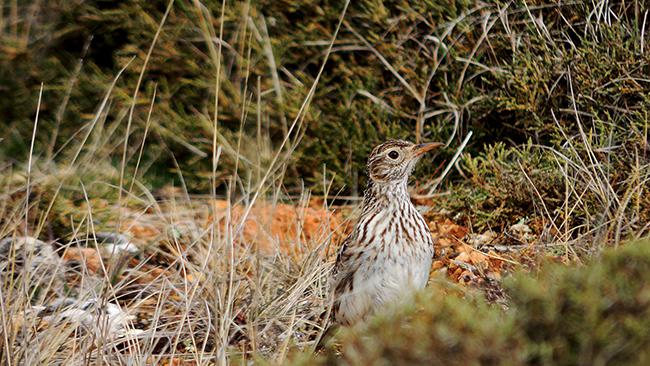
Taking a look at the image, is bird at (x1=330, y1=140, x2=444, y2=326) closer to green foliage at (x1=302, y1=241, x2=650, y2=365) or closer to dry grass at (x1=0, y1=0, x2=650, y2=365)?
dry grass at (x1=0, y1=0, x2=650, y2=365)

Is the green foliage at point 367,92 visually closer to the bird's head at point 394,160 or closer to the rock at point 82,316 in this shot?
the bird's head at point 394,160

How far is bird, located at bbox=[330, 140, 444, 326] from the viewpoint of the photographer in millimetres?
4539

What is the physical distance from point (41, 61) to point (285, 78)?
1.82 meters

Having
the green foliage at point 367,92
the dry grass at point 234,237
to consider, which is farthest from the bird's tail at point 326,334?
the green foliage at point 367,92

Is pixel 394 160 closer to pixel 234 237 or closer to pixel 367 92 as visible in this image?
pixel 234 237

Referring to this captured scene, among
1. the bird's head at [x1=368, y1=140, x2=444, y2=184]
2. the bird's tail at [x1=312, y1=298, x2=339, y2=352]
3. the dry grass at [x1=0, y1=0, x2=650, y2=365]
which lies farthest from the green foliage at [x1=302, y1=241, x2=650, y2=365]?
the bird's head at [x1=368, y1=140, x2=444, y2=184]

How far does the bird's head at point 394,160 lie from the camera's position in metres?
5.00

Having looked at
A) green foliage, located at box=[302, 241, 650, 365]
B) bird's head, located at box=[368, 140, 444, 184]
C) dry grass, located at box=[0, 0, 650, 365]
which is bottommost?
dry grass, located at box=[0, 0, 650, 365]

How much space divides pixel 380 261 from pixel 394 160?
0.63 metres

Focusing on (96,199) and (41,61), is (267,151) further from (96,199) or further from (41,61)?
(41,61)

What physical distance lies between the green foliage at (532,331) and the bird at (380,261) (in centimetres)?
→ 173

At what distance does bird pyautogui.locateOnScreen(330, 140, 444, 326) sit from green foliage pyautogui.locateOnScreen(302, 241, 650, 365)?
1731 millimetres

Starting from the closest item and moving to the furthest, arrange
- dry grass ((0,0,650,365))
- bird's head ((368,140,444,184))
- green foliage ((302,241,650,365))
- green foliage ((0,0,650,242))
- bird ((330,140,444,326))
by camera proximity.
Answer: green foliage ((302,241,650,365)), dry grass ((0,0,650,365)), bird ((330,140,444,326)), bird's head ((368,140,444,184)), green foliage ((0,0,650,242))

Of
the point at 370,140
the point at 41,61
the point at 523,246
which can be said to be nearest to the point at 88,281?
the point at 523,246
